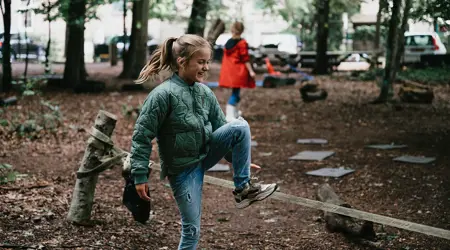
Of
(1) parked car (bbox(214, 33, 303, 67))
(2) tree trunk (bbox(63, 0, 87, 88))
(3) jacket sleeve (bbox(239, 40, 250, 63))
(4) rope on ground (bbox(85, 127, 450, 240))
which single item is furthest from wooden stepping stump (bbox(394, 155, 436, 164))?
(1) parked car (bbox(214, 33, 303, 67))

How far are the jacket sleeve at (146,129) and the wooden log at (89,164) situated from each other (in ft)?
6.47

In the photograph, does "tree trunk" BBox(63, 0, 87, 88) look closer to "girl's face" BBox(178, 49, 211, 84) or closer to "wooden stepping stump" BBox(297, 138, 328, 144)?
"wooden stepping stump" BBox(297, 138, 328, 144)

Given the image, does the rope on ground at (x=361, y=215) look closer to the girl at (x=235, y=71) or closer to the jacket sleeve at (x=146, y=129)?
the jacket sleeve at (x=146, y=129)

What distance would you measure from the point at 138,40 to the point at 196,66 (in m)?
18.9

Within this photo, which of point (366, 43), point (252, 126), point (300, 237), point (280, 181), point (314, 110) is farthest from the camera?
point (366, 43)

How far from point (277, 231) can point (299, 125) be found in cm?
682

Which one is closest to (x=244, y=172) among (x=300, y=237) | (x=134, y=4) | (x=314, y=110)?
(x=300, y=237)

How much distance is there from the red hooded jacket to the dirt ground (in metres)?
0.97

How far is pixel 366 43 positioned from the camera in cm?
4088

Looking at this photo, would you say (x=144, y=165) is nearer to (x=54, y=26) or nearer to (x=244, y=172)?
(x=244, y=172)

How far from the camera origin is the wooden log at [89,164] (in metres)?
5.63

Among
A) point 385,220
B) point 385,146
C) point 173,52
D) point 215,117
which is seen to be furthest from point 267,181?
point 173,52

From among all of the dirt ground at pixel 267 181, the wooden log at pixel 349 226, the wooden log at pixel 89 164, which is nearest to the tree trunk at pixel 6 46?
the dirt ground at pixel 267 181

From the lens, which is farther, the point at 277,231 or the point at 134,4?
the point at 134,4
